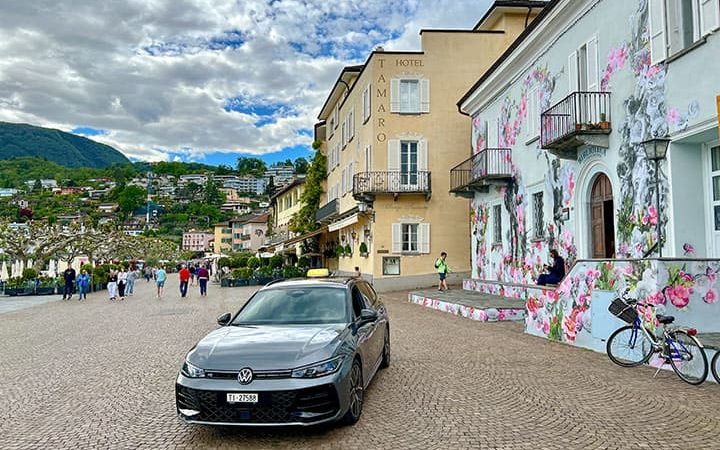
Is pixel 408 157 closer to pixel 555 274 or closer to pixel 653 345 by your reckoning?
pixel 555 274

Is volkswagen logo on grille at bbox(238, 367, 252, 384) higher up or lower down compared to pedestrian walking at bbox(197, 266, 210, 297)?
higher up

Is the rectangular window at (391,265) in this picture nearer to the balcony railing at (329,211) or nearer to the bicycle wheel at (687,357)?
the balcony railing at (329,211)

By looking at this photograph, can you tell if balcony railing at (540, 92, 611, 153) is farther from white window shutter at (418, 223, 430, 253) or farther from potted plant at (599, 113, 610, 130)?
white window shutter at (418, 223, 430, 253)

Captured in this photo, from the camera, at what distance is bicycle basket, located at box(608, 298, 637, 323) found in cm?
929

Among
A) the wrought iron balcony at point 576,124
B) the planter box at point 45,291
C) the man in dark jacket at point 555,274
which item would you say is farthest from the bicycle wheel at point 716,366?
the planter box at point 45,291

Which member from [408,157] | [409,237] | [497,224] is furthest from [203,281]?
[497,224]

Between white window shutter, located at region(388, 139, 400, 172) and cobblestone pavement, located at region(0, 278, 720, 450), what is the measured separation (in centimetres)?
1806

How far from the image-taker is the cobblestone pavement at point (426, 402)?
5.71m

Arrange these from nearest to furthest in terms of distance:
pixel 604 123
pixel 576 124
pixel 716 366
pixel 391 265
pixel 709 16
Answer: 1. pixel 716 366
2. pixel 709 16
3. pixel 604 123
4. pixel 576 124
5. pixel 391 265

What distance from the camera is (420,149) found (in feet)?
98.5

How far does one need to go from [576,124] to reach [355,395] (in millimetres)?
10610

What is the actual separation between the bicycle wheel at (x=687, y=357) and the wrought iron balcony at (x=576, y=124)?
275 inches

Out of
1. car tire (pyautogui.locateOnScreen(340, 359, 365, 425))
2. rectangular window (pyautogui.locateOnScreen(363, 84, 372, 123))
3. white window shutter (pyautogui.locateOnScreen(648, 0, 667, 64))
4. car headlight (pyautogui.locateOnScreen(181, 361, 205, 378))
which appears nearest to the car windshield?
car tire (pyautogui.locateOnScreen(340, 359, 365, 425))

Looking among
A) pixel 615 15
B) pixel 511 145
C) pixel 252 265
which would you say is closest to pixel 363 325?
pixel 615 15
